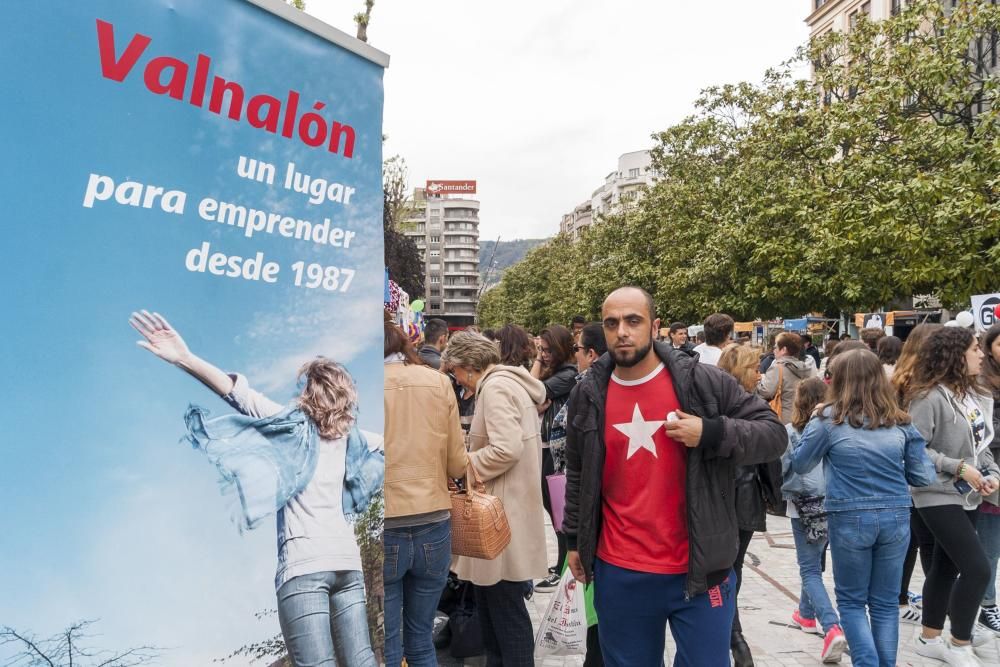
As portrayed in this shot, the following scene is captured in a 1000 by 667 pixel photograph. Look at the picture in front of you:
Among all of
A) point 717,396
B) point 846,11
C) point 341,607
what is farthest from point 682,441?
point 846,11

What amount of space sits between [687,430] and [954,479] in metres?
2.54

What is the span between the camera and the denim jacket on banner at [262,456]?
2.01 meters

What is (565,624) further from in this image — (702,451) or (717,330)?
(717,330)

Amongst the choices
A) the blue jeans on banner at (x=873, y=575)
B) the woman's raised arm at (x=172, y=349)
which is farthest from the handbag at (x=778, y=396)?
the woman's raised arm at (x=172, y=349)

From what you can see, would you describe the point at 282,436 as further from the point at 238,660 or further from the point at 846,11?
the point at 846,11

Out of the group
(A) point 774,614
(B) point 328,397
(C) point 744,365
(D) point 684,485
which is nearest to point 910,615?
(A) point 774,614

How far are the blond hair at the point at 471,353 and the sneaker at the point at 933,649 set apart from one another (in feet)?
10.4

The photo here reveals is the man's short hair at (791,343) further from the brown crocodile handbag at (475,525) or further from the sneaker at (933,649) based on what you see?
the brown crocodile handbag at (475,525)

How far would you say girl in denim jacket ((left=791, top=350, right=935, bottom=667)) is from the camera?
4.18 meters

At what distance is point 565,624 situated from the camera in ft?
14.3

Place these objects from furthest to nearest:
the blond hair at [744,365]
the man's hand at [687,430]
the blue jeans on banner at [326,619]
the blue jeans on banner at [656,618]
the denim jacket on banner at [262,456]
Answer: the blond hair at [744,365]
the blue jeans on banner at [656,618]
the man's hand at [687,430]
the blue jeans on banner at [326,619]
the denim jacket on banner at [262,456]

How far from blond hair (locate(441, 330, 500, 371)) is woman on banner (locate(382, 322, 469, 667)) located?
96cm

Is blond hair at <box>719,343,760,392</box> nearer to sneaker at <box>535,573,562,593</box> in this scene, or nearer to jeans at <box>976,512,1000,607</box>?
jeans at <box>976,512,1000,607</box>

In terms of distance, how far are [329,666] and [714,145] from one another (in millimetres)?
30702
